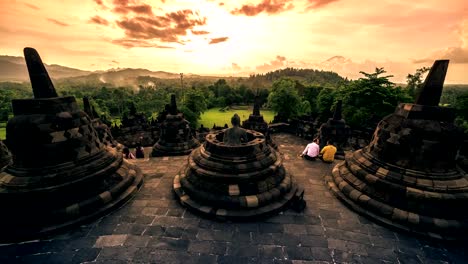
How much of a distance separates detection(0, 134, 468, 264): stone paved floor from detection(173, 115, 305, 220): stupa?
1.34 feet

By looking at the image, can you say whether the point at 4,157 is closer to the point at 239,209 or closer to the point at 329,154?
the point at 239,209

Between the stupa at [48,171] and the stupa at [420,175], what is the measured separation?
9232 millimetres

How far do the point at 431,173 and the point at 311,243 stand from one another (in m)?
4.86

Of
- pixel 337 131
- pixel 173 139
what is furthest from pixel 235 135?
pixel 337 131

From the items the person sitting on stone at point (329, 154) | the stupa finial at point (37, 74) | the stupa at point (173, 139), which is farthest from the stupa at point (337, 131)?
the stupa finial at point (37, 74)

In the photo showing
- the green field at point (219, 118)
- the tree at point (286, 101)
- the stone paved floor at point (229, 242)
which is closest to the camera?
the stone paved floor at point (229, 242)

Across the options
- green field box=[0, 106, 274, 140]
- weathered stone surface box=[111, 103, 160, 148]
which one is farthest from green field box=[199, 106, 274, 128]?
weathered stone surface box=[111, 103, 160, 148]

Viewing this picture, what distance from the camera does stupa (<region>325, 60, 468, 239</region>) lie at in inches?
249

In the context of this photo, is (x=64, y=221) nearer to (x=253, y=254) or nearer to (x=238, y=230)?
(x=238, y=230)

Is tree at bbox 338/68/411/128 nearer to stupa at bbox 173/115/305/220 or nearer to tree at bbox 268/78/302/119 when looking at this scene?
tree at bbox 268/78/302/119

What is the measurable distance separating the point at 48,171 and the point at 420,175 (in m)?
12.4

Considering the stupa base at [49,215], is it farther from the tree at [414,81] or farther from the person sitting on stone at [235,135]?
the tree at [414,81]

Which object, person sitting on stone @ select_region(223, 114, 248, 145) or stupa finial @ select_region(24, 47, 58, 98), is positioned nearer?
stupa finial @ select_region(24, 47, 58, 98)

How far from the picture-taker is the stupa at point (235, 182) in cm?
695
